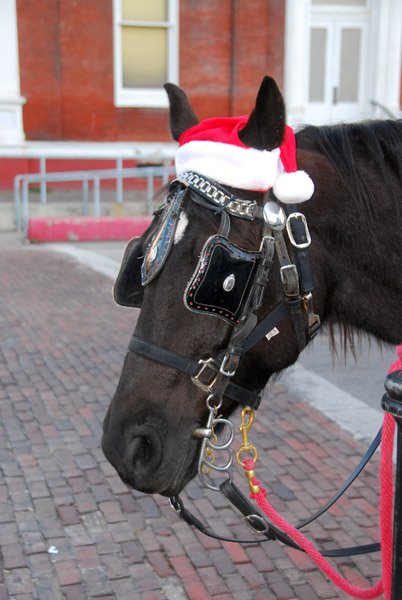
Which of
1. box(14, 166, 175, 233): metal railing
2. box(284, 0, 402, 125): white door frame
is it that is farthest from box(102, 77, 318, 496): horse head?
box(284, 0, 402, 125): white door frame

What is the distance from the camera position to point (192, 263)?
1793mm

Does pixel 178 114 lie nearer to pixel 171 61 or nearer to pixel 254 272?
pixel 254 272

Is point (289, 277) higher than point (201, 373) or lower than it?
higher

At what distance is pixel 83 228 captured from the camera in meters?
11.9

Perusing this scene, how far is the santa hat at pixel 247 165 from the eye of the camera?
5.96ft

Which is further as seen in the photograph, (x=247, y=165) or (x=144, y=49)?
(x=144, y=49)

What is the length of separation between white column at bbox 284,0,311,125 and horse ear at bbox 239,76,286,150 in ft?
39.5

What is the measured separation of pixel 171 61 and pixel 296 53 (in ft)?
8.65

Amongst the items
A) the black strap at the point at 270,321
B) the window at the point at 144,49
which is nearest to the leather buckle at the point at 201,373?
the black strap at the point at 270,321

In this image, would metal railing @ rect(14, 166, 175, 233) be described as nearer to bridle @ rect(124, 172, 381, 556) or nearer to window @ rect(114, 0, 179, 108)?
window @ rect(114, 0, 179, 108)

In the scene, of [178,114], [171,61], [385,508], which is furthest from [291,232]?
[171,61]

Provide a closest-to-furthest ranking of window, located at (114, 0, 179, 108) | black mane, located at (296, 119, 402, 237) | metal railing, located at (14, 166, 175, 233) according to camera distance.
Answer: black mane, located at (296, 119, 402, 237) < metal railing, located at (14, 166, 175, 233) < window, located at (114, 0, 179, 108)

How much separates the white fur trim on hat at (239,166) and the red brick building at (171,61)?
1141cm

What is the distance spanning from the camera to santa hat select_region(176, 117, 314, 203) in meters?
1.82
